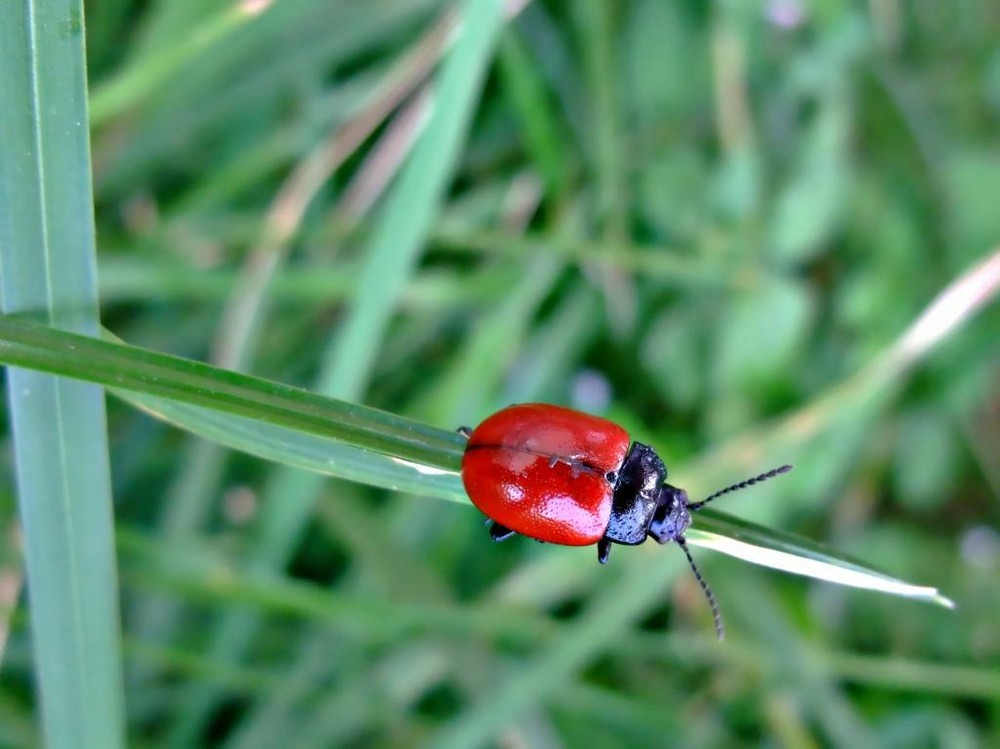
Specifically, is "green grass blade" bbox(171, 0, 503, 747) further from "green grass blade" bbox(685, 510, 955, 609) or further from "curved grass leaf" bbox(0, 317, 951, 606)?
"green grass blade" bbox(685, 510, 955, 609)

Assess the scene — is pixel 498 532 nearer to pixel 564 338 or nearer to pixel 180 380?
pixel 180 380

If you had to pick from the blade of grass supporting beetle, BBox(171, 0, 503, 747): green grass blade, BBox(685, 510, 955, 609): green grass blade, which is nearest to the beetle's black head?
BBox(685, 510, 955, 609): green grass blade

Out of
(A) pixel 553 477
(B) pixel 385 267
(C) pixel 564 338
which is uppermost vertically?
(C) pixel 564 338

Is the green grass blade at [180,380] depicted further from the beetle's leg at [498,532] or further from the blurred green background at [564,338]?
the blurred green background at [564,338]

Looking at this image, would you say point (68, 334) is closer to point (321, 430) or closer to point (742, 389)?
point (321, 430)

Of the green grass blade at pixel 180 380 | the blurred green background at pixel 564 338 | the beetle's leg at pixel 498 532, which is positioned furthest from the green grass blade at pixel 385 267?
the green grass blade at pixel 180 380

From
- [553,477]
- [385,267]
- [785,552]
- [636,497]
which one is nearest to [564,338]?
[385,267]

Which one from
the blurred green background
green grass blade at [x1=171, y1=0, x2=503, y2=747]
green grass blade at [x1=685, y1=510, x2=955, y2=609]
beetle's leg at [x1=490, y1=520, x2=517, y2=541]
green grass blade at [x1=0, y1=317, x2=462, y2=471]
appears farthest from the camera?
the blurred green background
